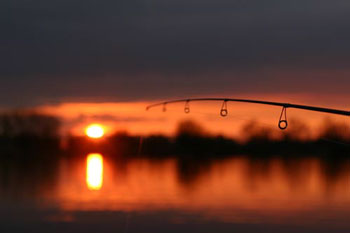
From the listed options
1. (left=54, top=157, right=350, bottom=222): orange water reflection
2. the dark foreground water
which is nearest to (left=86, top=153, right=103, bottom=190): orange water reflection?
the dark foreground water

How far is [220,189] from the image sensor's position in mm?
60875

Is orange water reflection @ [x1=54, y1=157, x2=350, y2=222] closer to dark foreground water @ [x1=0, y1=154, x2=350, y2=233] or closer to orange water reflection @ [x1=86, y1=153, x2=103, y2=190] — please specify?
dark foreground water @ [x1=0, y1=154, x2=350, y2=233]

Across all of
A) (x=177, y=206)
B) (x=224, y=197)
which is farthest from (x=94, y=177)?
(x=177, y=206)

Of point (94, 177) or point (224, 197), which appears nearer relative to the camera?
point (224, 197)

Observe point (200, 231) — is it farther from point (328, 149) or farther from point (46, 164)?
point (328, 149)

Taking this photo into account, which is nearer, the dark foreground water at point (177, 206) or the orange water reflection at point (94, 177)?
the dark foreground water at point (177, 206)

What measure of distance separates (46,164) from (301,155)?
57.1 metres

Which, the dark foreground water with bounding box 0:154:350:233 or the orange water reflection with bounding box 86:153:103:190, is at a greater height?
the orange water reflection with bounding box 86:153:103:190

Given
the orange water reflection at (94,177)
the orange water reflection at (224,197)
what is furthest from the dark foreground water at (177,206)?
the orange water reflection at (94,177)

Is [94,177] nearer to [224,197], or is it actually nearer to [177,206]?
[224,197]

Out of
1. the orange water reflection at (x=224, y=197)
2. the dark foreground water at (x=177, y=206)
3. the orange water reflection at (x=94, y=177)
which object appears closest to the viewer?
the dark foreground water at (x=177, y=206)

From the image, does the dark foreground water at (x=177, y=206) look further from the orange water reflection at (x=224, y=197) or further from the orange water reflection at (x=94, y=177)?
the orange water reflection at (x=94, y=177)

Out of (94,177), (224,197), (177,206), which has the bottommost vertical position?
(177,206)

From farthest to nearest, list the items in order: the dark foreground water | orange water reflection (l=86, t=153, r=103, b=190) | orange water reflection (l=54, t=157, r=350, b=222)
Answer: orange water reflection (l=86, t=153, r=103, b=190)
orange water reflection (l=54, t=157, r=350, b=222)
the dark foreground water
